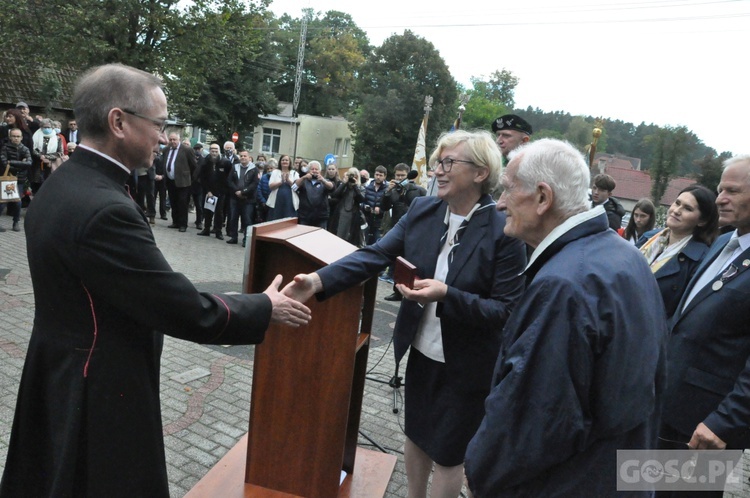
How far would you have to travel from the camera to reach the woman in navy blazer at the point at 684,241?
11.4 ft

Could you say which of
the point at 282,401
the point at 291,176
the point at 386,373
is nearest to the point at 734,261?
the point at 282,401

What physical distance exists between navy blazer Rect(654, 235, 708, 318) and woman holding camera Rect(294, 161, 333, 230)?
814 centimetres

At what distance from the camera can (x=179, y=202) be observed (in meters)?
13.2

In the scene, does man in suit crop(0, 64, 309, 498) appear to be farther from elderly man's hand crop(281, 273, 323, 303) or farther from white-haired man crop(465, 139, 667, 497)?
white-haired man crop(465, 139, 667, 497)

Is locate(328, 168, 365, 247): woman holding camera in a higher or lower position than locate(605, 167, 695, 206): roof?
lower

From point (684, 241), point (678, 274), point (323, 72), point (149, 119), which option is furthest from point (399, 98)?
point (149, 119)

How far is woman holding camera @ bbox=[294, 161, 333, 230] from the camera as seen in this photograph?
1112 cm

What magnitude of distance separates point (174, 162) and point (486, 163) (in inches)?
445

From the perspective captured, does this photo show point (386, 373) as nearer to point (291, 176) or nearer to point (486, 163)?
point (486, 163)

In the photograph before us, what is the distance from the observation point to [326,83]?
2409 inches

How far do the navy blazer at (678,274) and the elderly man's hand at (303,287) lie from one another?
2.10 m

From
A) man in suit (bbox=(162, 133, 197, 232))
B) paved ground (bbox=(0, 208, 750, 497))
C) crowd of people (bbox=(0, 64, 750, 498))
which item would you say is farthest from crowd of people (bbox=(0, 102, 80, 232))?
crowd of people (bbox=(0, 64, 750, 498))

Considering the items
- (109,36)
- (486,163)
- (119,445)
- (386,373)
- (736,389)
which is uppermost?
(109,36)

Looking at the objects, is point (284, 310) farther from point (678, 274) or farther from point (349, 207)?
point (349, 207)
